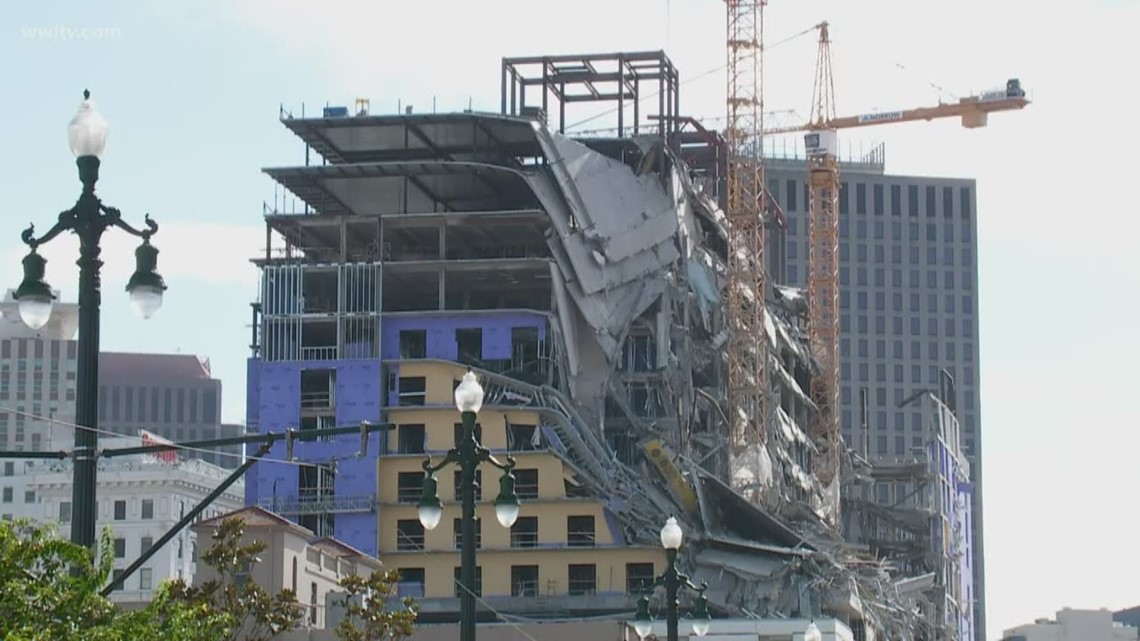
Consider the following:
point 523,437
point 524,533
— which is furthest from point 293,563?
point 523,437

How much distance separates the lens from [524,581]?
152000 millimetres

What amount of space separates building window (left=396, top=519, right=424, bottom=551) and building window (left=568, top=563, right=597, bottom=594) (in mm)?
10351

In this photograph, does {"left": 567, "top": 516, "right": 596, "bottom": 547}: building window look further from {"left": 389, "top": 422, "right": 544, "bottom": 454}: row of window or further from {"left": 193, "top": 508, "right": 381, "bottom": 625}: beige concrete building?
{"left": 193, "top": 508, "right": 381, "bottom": 625}: beige concrete building

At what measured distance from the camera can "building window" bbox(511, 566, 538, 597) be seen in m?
151

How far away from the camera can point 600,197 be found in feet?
517

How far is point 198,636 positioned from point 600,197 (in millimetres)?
121816

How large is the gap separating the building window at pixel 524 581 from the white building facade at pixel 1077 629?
33110mm

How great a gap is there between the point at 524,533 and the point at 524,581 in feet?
11.2

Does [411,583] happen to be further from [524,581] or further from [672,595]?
[672,595]

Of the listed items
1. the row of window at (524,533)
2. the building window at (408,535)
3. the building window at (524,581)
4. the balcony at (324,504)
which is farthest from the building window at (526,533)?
the balcony at (324,504)

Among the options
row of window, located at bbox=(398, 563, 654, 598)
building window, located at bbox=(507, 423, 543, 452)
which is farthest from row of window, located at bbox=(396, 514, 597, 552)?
building window, located at bbox=(507, 423, 543, 452)

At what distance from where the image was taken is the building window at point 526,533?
15300 cm

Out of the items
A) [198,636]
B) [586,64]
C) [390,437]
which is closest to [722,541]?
[390,437]

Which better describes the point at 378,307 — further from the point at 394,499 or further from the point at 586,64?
the point at 586,64
